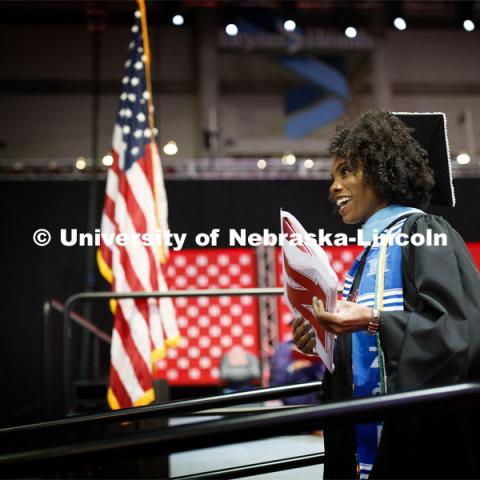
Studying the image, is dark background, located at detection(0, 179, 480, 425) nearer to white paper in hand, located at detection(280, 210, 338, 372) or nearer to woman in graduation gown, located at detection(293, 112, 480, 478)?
woman in graduation gown, located at detection(293, 112, 480, 478)

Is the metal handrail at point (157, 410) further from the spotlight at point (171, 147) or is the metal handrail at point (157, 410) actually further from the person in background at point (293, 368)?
the spotlight at point (171, 147)

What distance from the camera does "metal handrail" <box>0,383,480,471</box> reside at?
2.55 feet

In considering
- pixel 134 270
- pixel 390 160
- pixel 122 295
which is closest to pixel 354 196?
pixel 390 160

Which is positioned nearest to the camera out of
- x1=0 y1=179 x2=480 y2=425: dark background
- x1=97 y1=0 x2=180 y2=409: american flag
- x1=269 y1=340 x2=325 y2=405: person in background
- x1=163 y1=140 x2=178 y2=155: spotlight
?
x1=0 y1=179 x2=480 y2=425: dark background

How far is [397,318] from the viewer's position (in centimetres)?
116

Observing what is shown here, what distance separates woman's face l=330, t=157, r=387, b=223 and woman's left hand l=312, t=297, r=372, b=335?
1.25ft

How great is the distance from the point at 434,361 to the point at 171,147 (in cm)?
1019

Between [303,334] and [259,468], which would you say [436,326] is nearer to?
[303,334]

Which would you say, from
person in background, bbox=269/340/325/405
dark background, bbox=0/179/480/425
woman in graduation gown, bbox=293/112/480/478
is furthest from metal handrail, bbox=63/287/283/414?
person in background, bbox=269/340/325/405

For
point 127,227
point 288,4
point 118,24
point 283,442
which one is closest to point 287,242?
point 127,227

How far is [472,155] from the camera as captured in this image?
10.1 m

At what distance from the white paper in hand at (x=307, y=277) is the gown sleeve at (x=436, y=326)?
0.14m

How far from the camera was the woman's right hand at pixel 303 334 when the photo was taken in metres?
1.45

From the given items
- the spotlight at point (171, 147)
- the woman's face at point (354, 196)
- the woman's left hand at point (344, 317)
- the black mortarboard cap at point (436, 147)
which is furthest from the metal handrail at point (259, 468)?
the spotlight at point (171, 147)
